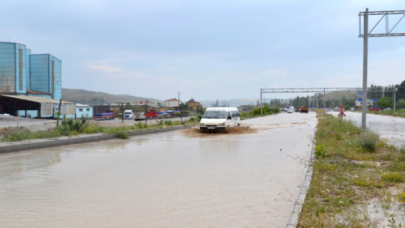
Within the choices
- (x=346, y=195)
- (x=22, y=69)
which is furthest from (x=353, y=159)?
(x=22, y=69)

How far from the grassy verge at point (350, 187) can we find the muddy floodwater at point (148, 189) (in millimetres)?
469

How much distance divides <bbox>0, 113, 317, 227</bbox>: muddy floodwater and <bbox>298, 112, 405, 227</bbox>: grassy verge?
469mm

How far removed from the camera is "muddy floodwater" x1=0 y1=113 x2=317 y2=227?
545 cm

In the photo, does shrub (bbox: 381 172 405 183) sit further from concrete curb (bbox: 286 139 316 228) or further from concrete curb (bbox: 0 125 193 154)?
concrete curb (bbox: 0 125 193 154)

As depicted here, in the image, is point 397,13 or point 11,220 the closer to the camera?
point 11,220

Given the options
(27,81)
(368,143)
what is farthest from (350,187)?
(27,81)

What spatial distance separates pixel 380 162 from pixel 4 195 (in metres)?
9.33

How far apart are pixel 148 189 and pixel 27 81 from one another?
6288 cm

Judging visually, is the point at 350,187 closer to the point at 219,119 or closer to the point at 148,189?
the point at 148,189

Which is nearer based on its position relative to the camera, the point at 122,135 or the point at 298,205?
the point at 298,205

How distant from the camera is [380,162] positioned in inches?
394

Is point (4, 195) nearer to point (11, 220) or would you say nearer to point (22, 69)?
point (11, 220)

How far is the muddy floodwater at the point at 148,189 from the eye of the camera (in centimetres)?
545

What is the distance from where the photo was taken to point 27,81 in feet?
205
